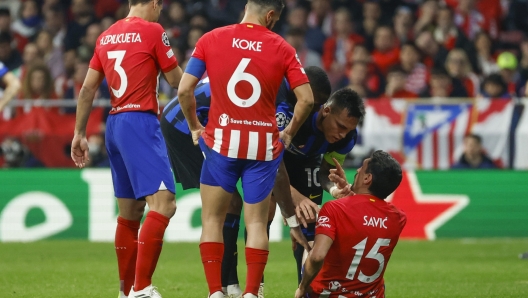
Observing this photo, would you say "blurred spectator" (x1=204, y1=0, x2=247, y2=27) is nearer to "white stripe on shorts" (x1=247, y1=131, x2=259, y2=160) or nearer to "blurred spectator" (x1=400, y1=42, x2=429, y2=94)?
"blurred spectator" (x1=400, y1=42, x2=429, y2=94)

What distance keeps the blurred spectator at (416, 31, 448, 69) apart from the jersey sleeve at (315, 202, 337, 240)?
11174 mm

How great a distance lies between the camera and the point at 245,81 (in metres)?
6.75

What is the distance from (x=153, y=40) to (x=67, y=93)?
9.91 meters

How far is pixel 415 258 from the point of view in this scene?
1214 centimetres

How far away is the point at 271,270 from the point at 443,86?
6517 millimetres

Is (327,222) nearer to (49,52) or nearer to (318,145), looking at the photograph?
(318,145)

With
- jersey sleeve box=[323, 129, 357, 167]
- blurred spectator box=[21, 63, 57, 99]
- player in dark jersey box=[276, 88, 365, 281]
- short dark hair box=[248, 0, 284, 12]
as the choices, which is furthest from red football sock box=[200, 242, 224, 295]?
blurred spectator box=[21, 63, 57, 99]

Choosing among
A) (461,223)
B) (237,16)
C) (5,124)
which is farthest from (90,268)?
(237,16)

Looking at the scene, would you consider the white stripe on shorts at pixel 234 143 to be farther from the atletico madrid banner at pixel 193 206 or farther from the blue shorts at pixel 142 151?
the atletico madrid banner at pixel 193 206

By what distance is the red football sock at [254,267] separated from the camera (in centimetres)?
679

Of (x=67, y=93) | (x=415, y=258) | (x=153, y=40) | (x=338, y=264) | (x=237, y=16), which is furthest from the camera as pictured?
(x=237, y=16)

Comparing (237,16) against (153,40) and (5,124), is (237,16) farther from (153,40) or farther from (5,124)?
(153,40)

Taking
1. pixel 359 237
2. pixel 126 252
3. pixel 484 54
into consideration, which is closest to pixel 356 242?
pixel 359 237

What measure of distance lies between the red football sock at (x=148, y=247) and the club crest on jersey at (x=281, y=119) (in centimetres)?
119
